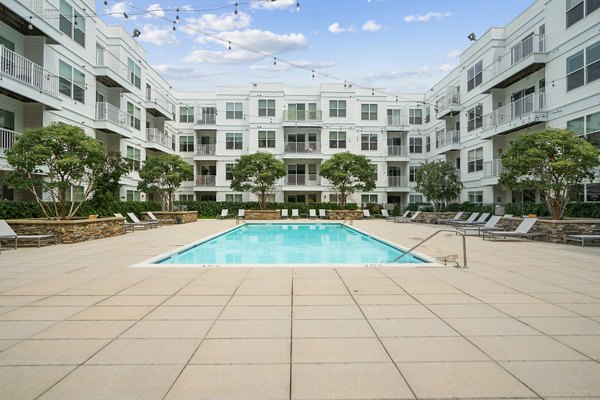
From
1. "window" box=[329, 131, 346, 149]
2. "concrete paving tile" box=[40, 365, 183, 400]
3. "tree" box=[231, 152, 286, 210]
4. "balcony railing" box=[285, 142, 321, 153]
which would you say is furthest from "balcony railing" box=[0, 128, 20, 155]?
"window" box=[329, 131, 346, 149]

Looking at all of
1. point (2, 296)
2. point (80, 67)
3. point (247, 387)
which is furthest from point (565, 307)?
point (80, 67)

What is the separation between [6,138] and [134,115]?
12.7 meters

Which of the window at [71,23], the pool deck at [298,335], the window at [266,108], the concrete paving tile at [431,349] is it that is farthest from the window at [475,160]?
the concrete paving tile at [431,349]

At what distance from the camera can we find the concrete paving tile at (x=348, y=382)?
3025mm

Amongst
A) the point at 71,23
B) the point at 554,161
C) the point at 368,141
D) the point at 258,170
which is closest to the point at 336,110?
the point at 368,141

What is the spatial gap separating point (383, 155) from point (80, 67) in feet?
83.8

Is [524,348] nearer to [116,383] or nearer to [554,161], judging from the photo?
[116,383]

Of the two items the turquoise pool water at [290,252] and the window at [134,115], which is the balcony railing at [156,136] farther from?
the turquoise pool water at [290,252]

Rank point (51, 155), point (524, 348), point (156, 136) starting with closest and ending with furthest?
point (524, 348) < point (51, 155) < point (156, 136)

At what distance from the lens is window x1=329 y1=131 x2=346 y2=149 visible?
123 feet

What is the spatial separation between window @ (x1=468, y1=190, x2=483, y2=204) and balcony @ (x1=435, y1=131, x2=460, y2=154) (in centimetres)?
396

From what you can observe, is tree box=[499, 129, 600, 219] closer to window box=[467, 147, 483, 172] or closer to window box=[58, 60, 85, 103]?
window box=[467, 147, 483, 172]

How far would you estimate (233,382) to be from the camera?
10.6 ft

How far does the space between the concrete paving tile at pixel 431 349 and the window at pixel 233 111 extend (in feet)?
118
